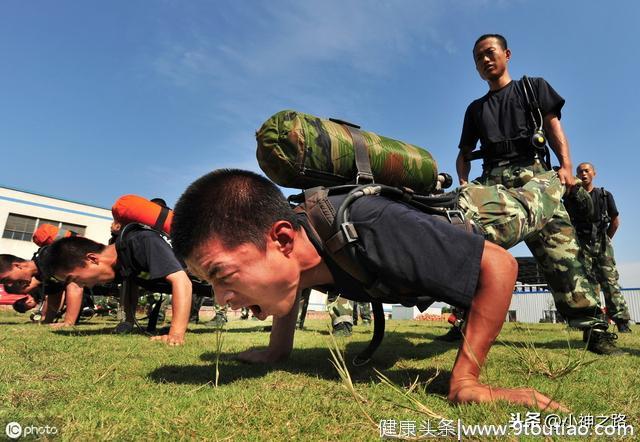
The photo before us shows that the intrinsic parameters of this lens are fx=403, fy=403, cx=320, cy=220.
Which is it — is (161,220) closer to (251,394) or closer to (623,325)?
(251,394)

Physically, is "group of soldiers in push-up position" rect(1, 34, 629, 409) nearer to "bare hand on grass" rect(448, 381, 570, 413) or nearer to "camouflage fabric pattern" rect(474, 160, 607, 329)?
"bare hand on grass" rect(448, 381, 570, 413)

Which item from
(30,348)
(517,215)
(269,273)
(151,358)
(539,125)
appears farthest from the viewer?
(539,125)

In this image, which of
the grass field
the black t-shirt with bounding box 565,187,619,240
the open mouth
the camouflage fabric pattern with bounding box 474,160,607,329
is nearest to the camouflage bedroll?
the open mouth

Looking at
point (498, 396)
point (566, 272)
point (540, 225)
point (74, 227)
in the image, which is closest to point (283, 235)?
point (498, 396)

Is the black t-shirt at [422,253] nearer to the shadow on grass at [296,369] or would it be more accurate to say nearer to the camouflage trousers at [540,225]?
the shadow on grass at [296,369]

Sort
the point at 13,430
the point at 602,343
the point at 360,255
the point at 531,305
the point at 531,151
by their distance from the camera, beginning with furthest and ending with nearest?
1. the point at 531,305
2. the point at 531,151
3. the point at 602,343
4. the point at 360,255
5. the point at 13,430

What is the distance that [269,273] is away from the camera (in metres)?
1.94

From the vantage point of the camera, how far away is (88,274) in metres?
5.17

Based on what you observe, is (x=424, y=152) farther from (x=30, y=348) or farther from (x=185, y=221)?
(x=30, y=348)

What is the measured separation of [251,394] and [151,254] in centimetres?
341

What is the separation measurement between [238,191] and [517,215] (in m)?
1.78

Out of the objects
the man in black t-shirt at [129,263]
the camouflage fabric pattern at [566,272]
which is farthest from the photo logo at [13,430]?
the camouflage fabric pattern at [566,272]

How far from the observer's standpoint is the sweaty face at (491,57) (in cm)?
445

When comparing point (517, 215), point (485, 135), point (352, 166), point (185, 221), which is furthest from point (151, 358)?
point (485, 135)
